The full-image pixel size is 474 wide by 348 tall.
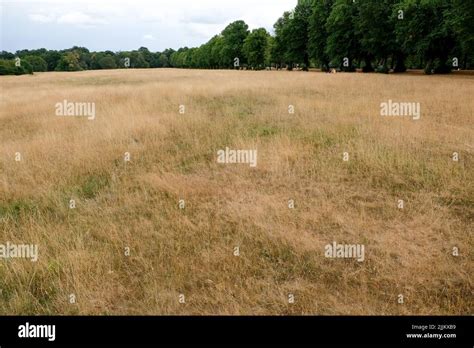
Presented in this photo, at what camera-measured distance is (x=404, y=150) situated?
9422mm

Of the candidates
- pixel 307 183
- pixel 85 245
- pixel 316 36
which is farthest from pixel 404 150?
pixel 316 36

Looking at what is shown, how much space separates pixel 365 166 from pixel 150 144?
6.02 meters

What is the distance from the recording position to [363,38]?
46594 mm

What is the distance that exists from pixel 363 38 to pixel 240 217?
46920mm

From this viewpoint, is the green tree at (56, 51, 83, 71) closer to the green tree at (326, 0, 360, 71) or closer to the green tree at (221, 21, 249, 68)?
the green tree at (221, 21, 249, 68)

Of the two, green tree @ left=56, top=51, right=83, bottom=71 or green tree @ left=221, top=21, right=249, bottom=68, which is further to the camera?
green tree @ left=56, top=51, right=83, bottom=71

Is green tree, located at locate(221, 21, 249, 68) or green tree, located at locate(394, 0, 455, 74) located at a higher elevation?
green tree, located at locate(221, 21, 249, 68)

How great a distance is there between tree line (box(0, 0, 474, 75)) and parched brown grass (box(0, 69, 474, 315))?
43.1 feet

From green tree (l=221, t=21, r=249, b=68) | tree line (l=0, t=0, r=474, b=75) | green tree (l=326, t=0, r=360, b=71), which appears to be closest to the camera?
tree line (l=0, t=0, r=474, b=75)

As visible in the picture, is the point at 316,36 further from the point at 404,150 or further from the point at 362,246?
the point at 362,246

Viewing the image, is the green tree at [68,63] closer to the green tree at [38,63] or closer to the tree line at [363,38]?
the green tree at [38,63]

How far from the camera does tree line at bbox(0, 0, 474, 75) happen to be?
122 ft

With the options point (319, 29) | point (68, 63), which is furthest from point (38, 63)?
point (319, 29)

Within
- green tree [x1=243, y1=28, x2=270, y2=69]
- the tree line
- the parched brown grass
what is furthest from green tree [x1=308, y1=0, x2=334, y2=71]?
the parched brown grass
